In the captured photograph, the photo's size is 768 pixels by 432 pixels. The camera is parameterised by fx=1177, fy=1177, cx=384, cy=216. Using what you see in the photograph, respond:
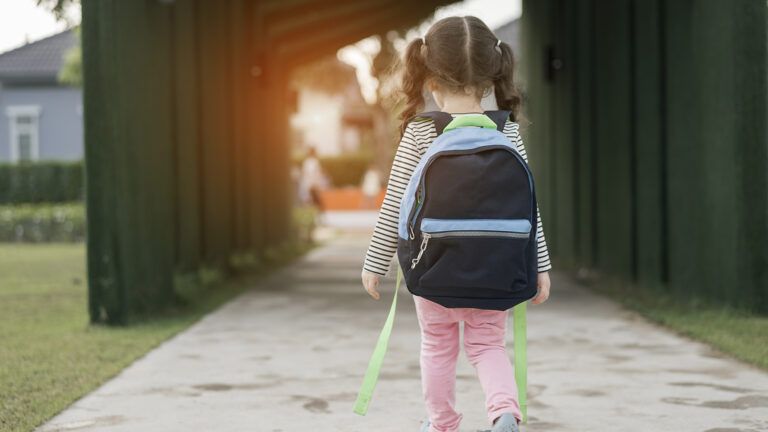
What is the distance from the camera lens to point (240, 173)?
44.0 ft

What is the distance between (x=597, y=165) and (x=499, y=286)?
26.5 feet

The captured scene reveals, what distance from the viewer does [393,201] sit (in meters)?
→ 3.73

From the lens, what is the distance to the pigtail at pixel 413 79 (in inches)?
148

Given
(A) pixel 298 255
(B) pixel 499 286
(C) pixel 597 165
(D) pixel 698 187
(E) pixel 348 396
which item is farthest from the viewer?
(A) pixel 298 255

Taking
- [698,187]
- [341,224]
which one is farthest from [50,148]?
[698,187]

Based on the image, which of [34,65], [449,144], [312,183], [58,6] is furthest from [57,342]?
A: [34,65]

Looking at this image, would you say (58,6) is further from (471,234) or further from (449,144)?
(471,234)

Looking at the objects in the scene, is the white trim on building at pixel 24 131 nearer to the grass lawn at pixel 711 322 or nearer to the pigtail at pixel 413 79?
the grass lawn at pixel 711 322

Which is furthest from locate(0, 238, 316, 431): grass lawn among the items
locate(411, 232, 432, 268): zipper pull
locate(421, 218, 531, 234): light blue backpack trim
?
locate(421, 218, 531, 234): light blue backpack trim

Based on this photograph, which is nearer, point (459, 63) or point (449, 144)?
point (449, 144)

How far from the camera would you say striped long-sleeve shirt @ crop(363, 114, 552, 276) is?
3.72 metres

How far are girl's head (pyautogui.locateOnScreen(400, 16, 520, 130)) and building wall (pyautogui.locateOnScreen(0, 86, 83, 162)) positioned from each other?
31402 millimetres

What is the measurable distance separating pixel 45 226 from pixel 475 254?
18108 mm

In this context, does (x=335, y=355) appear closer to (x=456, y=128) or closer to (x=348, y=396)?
(x=348, y=396)
